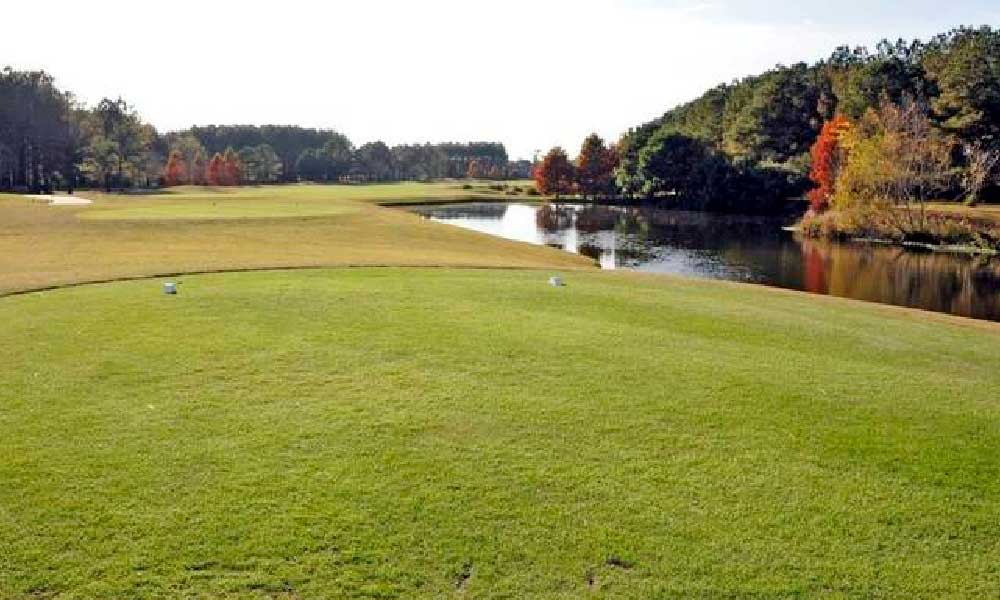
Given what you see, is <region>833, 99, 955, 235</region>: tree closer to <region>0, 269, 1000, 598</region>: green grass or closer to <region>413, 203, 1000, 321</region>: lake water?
<region>413, 203, 1000, 321</region>: lake water

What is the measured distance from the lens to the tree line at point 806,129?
7331 centimetres

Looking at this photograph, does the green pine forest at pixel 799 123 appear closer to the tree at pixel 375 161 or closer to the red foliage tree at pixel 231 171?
the red foliage tree at pixel 231 171

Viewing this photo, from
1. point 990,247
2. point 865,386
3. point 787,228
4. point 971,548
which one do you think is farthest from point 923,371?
point 787,228

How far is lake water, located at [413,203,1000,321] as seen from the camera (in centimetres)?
3588

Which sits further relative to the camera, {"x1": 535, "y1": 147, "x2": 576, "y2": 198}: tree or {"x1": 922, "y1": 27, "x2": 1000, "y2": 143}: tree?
{"x1": 535, "y1": 147, "x2": 576, "y2": 198}: tree

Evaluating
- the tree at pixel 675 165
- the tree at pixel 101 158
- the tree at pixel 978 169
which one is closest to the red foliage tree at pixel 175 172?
the tree at pixel 101 158

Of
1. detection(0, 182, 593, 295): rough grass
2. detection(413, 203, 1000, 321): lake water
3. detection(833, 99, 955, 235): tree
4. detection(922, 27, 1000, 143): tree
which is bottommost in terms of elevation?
detection(413, 203, 1000, 321): lake water

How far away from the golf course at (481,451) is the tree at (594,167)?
10315 cm

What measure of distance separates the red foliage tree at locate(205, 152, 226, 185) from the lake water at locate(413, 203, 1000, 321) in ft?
236

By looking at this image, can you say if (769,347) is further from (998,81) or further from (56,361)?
(998,81)

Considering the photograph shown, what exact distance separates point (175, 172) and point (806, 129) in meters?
96.5

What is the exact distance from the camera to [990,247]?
52.9m

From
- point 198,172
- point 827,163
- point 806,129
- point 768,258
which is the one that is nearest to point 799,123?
point 806,129

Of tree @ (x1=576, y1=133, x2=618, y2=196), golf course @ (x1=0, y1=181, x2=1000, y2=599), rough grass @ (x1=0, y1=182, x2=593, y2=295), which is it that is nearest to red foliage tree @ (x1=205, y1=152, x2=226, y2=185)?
tree @ (x1=576, y1=133, x2=618, y2=196)
